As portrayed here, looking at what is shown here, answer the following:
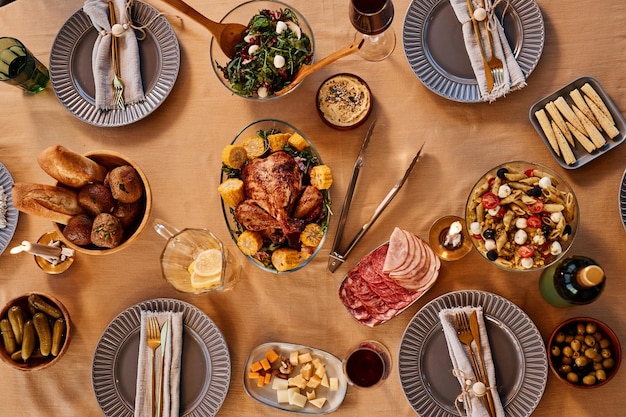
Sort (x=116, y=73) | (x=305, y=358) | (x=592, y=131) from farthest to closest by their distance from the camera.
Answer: (x=116, y=73) → (x=305, y=358) → (x=592, y=131)

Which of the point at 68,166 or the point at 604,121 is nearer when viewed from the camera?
the point at 68,166

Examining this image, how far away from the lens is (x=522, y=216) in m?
1.68

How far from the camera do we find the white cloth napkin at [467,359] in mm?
1667

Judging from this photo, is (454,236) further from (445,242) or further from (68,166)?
(68,166)

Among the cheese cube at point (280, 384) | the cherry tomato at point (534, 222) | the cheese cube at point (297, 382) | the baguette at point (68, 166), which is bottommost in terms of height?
the cheese cube at point (280, 384)

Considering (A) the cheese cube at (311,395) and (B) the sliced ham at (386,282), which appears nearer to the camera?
(B) the sliced ham at (386,282)

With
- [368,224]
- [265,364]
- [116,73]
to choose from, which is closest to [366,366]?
[265,364]

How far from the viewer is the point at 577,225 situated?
1639 millimetres

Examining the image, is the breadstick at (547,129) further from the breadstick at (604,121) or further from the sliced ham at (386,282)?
the sliced ham at (386,282)

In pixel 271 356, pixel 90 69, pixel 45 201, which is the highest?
pixel 90 69

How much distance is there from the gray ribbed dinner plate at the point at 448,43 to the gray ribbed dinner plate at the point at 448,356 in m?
0.70

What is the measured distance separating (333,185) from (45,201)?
94 centimetres

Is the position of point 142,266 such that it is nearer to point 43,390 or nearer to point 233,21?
point 43,390

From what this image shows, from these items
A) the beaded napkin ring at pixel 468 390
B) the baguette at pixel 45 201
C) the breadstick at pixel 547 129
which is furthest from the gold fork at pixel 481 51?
the baguette at pixel 45 201
